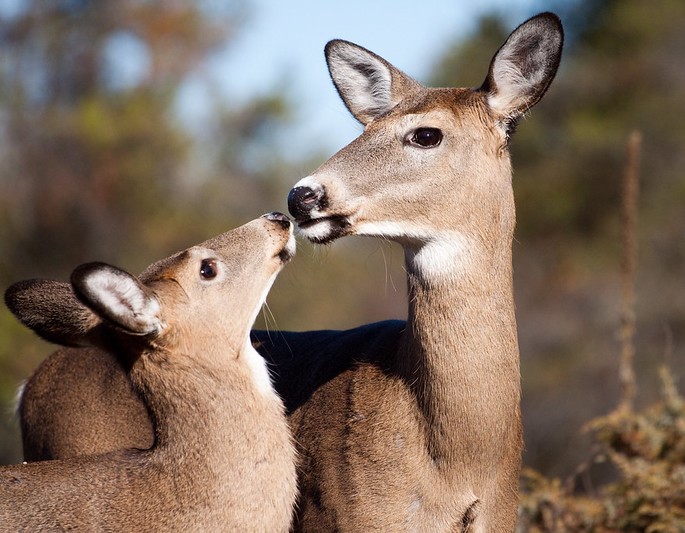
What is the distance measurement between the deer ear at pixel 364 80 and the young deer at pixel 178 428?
1622 millimetres

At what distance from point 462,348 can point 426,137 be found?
125 centimetres

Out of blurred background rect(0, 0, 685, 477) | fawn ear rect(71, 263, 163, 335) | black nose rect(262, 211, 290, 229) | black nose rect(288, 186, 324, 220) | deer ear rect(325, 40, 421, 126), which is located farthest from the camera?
blurred background rect(0, 0, 685, 477)

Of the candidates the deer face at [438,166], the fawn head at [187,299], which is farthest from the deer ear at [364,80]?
the fawn head at [187,299]

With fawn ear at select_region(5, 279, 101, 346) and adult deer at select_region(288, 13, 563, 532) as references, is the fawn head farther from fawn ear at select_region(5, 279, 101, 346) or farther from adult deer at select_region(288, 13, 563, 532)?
adult deer at select_region(288, 13, 563, 532)

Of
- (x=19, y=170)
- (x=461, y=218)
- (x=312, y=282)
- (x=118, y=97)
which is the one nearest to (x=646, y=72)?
(x=312, y=282)

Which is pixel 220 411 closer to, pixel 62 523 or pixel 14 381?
pixel 62 523

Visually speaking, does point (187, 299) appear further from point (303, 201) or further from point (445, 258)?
point (445, 258)

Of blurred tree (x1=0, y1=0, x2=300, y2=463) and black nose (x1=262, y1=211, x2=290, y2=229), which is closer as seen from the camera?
black nose (x1=262, y1=211, x2=290, y2=229)

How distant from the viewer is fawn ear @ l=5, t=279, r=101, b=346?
22.8 ft

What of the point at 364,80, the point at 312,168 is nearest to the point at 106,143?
the point at 312,168

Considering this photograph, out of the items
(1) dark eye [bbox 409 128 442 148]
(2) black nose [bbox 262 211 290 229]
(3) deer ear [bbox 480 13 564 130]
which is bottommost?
(2) black nose [bbox 262 211 290 229]

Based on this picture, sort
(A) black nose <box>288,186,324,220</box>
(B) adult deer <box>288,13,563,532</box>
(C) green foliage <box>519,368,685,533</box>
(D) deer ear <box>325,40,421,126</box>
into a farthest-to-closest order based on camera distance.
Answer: (C) green foliage <box>519,368,685,533</box> → (D) deer ear <box>325,40,421,126</box> → (A) black nose <box>288,186,324,220</box> → (B) adult deer <box>288,13,563,532</box>

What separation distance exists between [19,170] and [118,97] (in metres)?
2.94

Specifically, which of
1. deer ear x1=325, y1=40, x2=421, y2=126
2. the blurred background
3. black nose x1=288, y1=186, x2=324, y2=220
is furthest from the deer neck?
the blurred background
